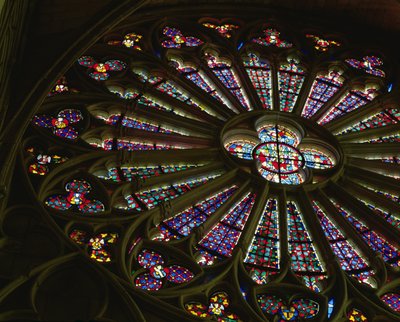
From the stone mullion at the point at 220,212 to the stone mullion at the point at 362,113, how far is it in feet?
6.99

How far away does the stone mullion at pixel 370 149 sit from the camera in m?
14.4

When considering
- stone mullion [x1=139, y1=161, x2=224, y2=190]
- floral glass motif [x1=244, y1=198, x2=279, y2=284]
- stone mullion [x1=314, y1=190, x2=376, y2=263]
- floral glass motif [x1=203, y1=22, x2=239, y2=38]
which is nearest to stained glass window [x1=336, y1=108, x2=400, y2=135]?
stone mullion [x1=314, y1=190, x2=376, y2=263]

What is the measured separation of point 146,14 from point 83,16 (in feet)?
8.24

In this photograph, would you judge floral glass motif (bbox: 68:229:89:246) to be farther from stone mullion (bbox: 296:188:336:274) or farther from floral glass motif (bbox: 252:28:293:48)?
floral glass motif (bbox: 252:28:293:48)

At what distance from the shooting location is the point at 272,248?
12.5m

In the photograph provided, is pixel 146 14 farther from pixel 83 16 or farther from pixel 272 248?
pixel 272 248

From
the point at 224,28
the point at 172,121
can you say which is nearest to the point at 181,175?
the point at 172,121

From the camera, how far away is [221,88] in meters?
15.2

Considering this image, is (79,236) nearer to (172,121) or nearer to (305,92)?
(172,121)

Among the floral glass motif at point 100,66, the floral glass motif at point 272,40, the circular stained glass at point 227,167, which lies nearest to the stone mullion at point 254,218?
the circular stained glass at point 227,167

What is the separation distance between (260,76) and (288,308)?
5.31m

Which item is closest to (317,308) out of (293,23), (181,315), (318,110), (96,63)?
(181,315)

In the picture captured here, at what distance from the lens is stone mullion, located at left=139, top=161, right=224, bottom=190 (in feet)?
42.3

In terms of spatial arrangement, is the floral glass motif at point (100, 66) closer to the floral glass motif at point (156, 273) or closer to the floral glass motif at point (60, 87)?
the floral glass motif at point (60, 87)
